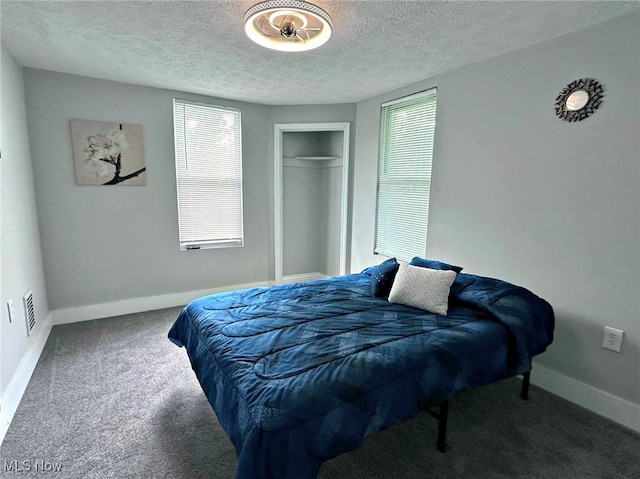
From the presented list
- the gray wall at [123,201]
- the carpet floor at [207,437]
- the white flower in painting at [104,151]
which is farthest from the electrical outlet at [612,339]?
the white flower in painting at [104,151]

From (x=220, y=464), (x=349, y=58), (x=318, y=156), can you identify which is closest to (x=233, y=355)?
(x=220, y=464)

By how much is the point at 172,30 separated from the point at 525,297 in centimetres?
282

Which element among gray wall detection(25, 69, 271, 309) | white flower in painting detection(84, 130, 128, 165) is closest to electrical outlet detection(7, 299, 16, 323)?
gray wall detection(25, 69, 271, 309)

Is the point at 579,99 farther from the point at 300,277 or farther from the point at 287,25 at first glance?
the point at 300,277

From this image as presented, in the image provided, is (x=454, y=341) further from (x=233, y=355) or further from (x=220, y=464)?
(x=220, y=464)

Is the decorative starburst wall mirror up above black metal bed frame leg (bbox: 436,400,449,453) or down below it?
above

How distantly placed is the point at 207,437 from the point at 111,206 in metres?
2.58

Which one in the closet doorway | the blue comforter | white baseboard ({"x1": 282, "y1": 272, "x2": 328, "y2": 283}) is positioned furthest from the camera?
white baseboard ({"x1": 282, "y1": 272, "x2": 328, "y2": 283})

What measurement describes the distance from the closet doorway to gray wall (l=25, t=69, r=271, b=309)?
1.71 ft

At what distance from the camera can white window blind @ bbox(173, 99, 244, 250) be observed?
12.4 ft

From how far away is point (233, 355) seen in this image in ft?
5.51

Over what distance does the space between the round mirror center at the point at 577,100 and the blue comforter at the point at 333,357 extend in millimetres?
1215

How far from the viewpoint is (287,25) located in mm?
1903

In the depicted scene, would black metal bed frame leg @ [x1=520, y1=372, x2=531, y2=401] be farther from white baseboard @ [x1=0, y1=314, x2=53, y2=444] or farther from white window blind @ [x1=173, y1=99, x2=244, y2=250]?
white window blind @ [x1=173, y1=99, x2=244, y2=250]
